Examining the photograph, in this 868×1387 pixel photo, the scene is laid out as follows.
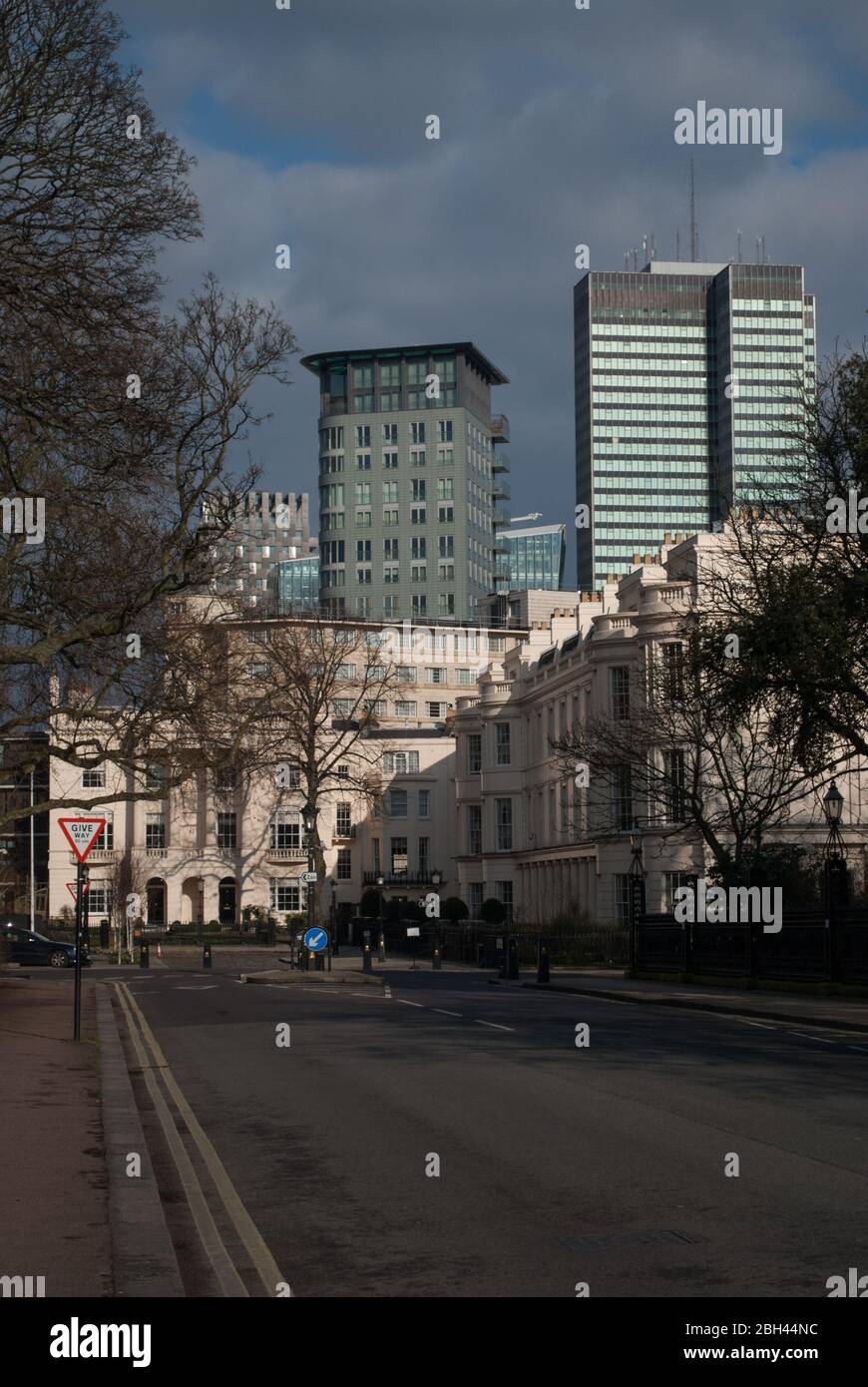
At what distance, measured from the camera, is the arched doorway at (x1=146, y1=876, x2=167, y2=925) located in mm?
100188

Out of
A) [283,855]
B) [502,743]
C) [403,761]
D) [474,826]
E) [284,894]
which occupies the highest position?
[502,743]

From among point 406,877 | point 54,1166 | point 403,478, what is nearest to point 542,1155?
point 54,1166

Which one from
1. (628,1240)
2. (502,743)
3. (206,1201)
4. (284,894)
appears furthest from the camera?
(284,894)

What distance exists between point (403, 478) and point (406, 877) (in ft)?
262

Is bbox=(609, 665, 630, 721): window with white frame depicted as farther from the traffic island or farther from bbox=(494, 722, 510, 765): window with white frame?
the traffic island

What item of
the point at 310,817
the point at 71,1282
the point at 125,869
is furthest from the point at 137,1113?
the point at 125,869

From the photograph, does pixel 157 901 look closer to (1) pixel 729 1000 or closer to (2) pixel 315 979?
(2) pixel 315 979

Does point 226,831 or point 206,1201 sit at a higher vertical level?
point 226,831

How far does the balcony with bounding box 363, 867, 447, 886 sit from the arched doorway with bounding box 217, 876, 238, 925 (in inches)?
327

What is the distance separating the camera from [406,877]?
328 ft

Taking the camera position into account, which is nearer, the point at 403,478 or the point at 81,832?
the point at 81,832

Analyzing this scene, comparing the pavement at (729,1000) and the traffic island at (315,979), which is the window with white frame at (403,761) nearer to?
the traffic island at (315,979)

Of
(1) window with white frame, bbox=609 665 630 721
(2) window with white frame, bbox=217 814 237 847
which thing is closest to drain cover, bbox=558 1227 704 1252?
(1) window with white frame, bbox=609 665 630 721

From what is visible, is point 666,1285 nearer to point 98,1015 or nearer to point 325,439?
point 98,1015
